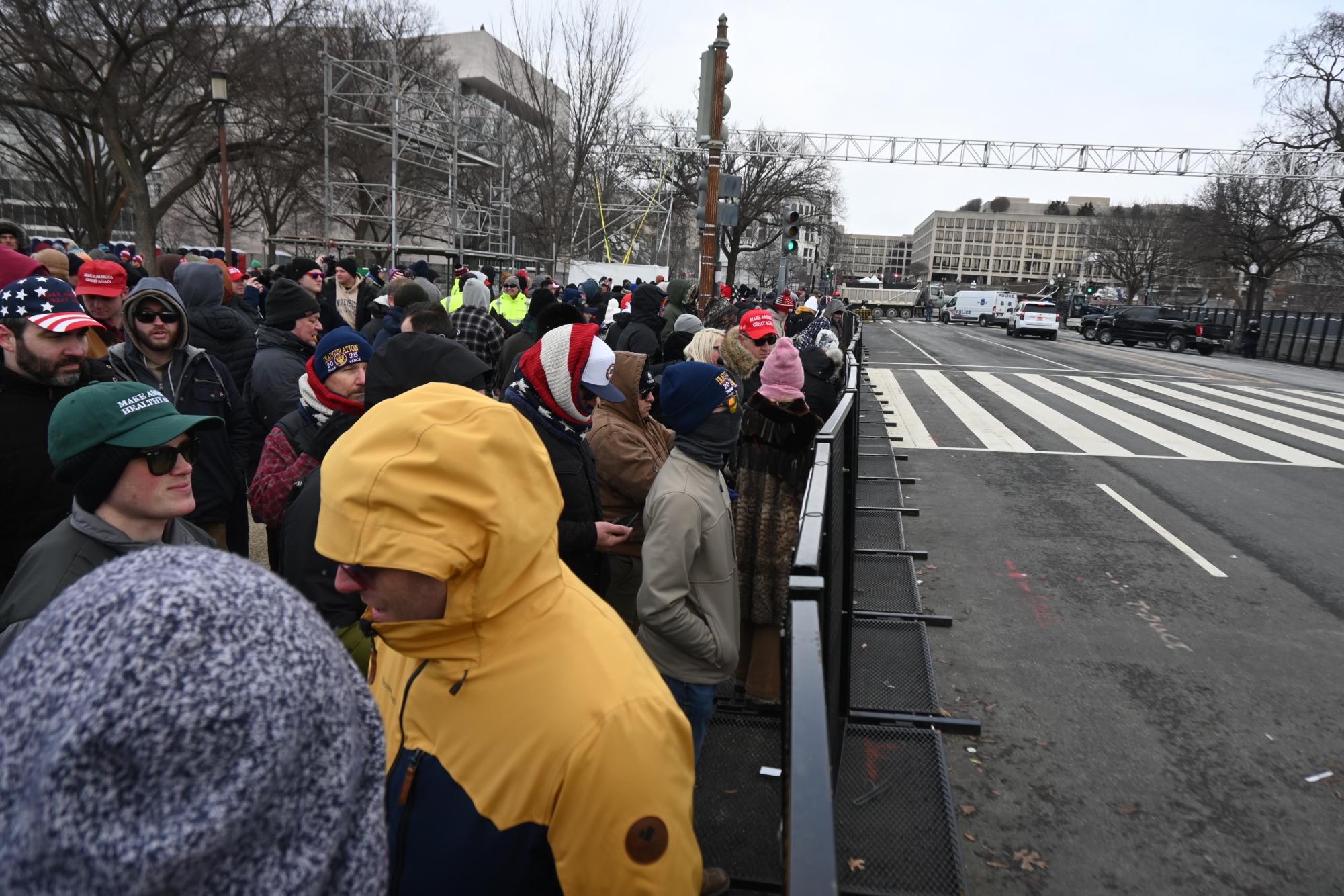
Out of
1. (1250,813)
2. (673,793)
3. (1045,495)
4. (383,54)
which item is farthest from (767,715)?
(383,54)

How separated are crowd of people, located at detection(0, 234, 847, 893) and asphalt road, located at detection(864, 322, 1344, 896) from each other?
70.6 inches

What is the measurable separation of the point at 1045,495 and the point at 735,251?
39.6m

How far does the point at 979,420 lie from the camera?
44.8ft

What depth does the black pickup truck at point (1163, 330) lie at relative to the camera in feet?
110

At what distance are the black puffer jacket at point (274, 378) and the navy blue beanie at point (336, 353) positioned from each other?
59.6 inches

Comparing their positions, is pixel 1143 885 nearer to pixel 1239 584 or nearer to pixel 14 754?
pixel 14 754

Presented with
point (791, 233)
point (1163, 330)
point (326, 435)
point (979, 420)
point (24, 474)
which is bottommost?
point (979, 420)

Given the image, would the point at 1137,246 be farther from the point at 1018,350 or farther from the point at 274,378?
the point at 274,378

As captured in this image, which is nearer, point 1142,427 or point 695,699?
point 695,699

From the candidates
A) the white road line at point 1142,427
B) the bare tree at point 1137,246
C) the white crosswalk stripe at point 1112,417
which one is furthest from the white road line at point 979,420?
the bare tree at point 1137,246

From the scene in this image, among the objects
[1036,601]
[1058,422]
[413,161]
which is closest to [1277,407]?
[1058,422]

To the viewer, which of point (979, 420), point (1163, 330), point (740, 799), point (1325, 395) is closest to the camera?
point (740, 799)

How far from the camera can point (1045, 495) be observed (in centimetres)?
877

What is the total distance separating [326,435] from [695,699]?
5.84 feet
